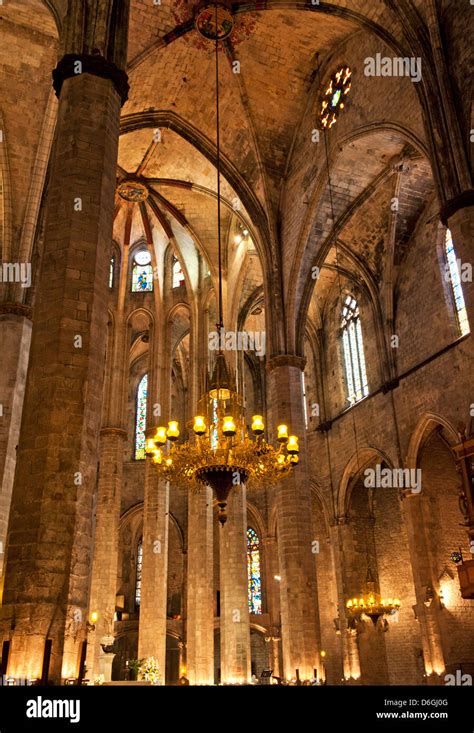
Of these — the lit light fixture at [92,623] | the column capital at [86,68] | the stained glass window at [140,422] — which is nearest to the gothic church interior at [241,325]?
the column capital at [86,68]

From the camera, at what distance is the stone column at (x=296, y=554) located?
47.3 ft

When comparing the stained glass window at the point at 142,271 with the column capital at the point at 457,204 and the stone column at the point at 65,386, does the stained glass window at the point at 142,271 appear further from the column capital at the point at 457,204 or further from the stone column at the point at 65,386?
the stone column at the point at 65,386

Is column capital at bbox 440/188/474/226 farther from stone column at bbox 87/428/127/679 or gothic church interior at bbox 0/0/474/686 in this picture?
stone column at bbox 87/428/127/679

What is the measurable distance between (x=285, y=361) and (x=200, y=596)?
7.36m

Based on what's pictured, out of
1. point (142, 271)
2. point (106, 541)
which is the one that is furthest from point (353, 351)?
point (106, 541)

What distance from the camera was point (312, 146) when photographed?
17.7m

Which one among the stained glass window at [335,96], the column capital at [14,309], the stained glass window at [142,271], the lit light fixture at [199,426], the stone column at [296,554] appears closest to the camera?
the lit light fixture at [199,426]

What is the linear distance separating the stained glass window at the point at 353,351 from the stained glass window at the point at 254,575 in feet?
25.6

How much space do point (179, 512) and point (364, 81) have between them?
18.2 metres

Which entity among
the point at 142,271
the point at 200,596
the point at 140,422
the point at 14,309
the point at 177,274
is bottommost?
the point at 200,596

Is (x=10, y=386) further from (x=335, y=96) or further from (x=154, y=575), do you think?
→ (x=335, y=96)

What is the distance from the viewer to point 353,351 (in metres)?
23.2

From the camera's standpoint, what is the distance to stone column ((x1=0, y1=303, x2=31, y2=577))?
46.2 feet

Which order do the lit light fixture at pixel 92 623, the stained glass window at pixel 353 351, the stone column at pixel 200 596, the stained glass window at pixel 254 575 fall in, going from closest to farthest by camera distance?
the lit light fixture at pixel 92 623 < the stone column at pixel 200 596 < the stained glass window at pixel 353 351 < the stained glass window at pixel 254 575
